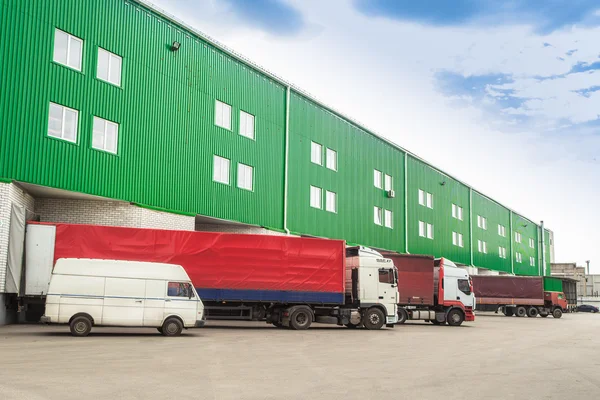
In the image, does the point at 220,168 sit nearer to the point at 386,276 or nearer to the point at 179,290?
the point at 386,276

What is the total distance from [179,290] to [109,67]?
37.0 feet

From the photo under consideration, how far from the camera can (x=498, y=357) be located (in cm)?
1686

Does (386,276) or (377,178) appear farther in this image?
(377,178)

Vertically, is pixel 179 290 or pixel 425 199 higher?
pixel 425 199

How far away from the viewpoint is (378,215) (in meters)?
47.0

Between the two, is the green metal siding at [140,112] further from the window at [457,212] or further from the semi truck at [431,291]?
the window at [457,212]

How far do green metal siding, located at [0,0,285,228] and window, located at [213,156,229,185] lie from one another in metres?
0.33

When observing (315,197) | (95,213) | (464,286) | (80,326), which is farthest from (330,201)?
(80,326)

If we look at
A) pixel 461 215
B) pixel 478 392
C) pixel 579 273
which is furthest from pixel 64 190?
pixel 579 273

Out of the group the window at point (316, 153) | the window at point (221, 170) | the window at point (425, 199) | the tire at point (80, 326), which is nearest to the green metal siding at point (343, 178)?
the window at point (316, 153)

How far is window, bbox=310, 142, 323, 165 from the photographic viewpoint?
128 ft

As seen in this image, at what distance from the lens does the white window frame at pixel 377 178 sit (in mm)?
46812

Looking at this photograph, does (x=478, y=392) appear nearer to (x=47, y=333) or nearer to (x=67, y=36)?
(x=47, y=333)

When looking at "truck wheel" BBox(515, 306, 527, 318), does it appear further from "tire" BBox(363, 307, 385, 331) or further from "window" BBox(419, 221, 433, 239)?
"tire" BBox(363, 307, 385, 331)
